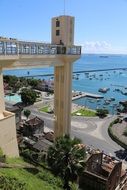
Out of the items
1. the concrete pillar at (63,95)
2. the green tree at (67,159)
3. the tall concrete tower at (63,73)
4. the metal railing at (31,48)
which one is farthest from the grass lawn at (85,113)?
the green tree at (67,159)

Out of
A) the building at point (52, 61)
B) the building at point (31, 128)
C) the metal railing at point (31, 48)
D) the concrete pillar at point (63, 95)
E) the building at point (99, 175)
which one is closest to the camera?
the metal railing at point (31, 48)

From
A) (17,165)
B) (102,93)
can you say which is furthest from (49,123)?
(102,93)

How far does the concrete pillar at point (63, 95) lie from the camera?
32625mm

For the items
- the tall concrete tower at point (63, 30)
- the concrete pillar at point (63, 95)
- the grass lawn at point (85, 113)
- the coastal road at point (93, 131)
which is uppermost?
the tall concrete tower at point (63, 30)

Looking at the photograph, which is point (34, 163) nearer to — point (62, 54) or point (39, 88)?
point (62, 54)

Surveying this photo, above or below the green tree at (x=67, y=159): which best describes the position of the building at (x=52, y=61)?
above

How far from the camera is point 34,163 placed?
100.0ft

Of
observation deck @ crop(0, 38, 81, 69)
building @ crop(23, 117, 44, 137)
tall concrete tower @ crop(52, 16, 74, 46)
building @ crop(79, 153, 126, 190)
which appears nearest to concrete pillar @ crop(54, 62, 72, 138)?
observation deck @ crop(0, 38, 81, 69)

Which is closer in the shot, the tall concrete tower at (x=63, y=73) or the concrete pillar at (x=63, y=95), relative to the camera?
the tall concrete tower at (x=63, y=73)

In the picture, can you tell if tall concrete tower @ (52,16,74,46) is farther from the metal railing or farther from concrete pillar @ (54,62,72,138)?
concrete pillar @ (54,62,72,138)

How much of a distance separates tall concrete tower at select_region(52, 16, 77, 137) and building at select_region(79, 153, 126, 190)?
593cm

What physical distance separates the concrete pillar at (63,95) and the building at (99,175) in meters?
5.93

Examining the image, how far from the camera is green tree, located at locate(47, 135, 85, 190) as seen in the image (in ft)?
79.7

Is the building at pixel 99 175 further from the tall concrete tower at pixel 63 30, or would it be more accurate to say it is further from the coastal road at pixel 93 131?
the tall concrete tower at pixel 63 30
